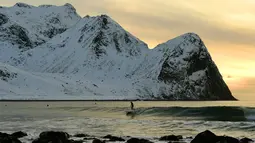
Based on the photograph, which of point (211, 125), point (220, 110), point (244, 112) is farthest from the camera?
point (220, 110)

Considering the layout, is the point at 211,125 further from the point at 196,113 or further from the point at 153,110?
the point at 153,110

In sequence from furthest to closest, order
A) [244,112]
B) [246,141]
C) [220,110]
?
[220,110], [244,112], [246,141]

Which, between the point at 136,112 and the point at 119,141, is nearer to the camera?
the point at 119,141

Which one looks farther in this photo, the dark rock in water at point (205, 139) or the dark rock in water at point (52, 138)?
the dark rock in water at point (52, 138)

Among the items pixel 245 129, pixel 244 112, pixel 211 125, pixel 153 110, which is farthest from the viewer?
pixel 153 110

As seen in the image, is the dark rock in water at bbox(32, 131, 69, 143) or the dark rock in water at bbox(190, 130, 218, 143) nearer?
the dark rock in water at bbox(190, 130, 218, 143)

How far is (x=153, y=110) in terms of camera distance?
313 ft

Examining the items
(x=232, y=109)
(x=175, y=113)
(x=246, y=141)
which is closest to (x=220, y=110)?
(x=232, y=109)

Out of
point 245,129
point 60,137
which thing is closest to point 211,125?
point 245,129

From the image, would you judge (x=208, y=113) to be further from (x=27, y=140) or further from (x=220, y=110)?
(x=27, y=140)

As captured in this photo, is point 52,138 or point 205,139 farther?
point 52,138

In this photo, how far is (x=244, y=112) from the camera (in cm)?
8188

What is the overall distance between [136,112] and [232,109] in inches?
736

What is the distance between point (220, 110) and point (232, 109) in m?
2.67
